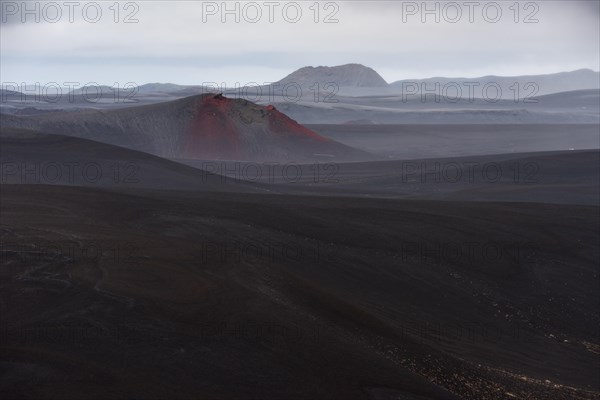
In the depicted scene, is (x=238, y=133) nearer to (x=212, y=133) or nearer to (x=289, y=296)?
(x=212, y=133)

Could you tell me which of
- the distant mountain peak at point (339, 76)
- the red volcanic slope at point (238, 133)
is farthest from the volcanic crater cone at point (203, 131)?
the distant mountain peak at point (339, 76)

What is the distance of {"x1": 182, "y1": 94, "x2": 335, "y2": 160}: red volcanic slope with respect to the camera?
152ft

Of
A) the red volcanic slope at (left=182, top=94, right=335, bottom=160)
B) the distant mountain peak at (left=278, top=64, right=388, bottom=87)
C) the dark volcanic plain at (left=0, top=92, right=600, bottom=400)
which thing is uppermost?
the distant mountain peak at (left=278, top=64, right=388, bottom=87)

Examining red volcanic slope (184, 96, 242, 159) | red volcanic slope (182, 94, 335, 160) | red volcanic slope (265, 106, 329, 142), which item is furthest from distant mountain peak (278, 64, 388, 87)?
red volcanic slope (184, 96, 242, 159)

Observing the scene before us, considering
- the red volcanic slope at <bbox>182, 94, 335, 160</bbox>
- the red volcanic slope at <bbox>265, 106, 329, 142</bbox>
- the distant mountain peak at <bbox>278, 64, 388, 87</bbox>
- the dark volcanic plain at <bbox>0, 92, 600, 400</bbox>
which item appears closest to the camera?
the dark volcanic plain at <bbox>0, 92, 600, 400</bbox>

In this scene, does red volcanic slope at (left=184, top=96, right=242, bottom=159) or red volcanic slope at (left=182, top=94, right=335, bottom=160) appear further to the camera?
red volcanic slope at (left=182, top=94, right=335, bottom=160)

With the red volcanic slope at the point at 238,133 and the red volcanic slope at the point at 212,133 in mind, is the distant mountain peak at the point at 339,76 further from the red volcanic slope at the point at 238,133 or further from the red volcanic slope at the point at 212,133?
the red volcanic slope at the point at 212,133

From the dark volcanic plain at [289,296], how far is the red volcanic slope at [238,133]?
24.2 m

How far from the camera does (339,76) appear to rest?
185m

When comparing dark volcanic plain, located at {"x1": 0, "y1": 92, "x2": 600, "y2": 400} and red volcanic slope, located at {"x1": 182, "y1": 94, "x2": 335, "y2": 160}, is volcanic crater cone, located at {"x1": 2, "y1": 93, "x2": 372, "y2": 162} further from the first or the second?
dark volcanic plain, located at {"x1": 0, "y1": 92, "x2": 600, "y2": 400}

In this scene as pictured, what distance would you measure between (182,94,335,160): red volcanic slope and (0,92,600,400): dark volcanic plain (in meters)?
24.2

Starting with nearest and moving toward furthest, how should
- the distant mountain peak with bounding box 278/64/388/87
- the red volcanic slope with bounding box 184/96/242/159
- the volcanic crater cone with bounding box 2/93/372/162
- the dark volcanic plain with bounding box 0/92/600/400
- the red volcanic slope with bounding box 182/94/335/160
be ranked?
the dark volcanic plain with bounding box 0/92/600/400 < the volcanic crater cone with bounding box 2/93/372/162 < the red volcanic slope with bounding box 184/96/242/159 < the red volcanic slope with bounding box 182/94/335/160 < the distant mountain peak with bounding box 278/64/388/87

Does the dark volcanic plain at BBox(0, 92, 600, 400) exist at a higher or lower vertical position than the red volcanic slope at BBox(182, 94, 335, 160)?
lower

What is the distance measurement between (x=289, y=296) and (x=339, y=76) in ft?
583
